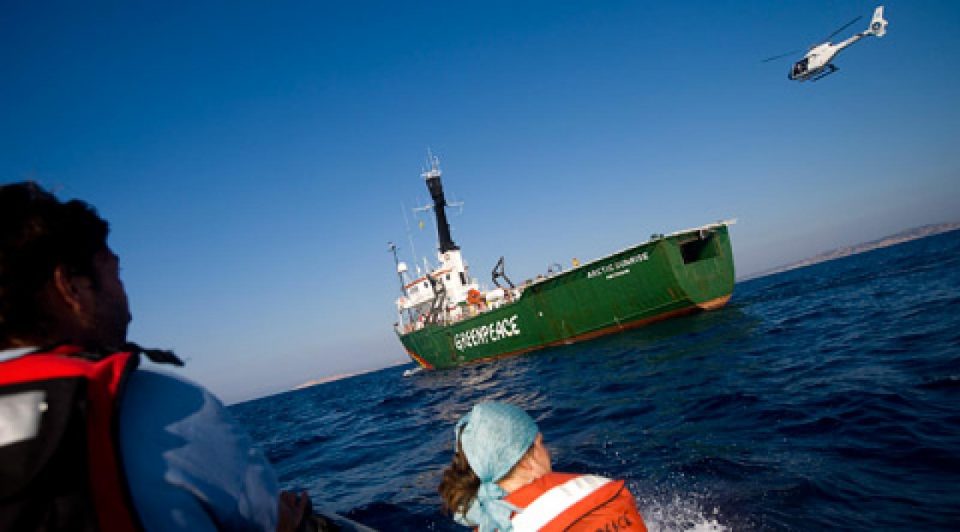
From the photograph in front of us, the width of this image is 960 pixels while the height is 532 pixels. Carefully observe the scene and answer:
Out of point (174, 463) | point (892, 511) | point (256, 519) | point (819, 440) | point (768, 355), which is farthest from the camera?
point (768, 355)

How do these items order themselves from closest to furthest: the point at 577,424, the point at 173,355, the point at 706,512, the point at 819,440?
the point at 173,355
the point at 706,512
the point at 819,440
the point at 577,424

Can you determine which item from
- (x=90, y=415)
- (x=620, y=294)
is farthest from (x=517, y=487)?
(x=620, y=294)

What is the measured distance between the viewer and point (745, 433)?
18.6 ft

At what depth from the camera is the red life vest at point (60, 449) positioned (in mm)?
954

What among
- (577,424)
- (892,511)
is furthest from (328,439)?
(892,511)

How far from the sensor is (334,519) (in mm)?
3086

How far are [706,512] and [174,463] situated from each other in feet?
14.3

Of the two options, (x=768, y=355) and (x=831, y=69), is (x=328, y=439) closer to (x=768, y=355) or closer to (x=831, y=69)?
(x=768, y=355)

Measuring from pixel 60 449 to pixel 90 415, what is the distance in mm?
106

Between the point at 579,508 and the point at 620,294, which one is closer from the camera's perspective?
the point at 579,508

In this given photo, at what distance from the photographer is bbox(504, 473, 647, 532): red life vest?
2072 mm

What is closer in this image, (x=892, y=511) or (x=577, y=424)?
(x=892, y=511)

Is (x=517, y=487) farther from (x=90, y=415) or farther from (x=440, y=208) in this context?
(x=440, y=208)

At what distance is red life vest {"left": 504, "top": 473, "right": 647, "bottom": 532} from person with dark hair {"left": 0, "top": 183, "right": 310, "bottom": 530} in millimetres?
1192
